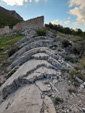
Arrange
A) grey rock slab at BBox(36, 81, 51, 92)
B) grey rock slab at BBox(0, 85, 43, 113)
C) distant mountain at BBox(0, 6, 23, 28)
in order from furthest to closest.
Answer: distant mountain at BBox(0, 6, 23, 28) → grey rock slab at BBox(36, 81, 51, 92) → grey rock slab at BBox(0, 85, 43, 113)

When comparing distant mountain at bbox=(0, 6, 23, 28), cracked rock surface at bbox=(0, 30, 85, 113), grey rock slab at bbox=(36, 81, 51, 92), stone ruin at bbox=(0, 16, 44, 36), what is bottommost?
cracked rock surface at bbox=(0, 30, 85, 113)

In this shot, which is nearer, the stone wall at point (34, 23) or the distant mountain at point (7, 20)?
the stone wall at point (34, 23)

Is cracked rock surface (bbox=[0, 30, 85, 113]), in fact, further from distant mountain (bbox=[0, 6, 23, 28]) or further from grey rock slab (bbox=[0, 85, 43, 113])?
distant mountain (bbox=[0, 6, 23, 28])

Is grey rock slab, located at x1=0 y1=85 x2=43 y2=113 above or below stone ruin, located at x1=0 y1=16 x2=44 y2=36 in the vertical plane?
below

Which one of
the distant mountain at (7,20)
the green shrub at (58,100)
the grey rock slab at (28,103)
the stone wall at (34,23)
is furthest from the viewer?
the distant mountain at (7,20)

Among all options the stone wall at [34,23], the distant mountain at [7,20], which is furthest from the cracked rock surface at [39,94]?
the distant mountain at [7,20]

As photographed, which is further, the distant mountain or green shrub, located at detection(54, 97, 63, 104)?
the distant mountain

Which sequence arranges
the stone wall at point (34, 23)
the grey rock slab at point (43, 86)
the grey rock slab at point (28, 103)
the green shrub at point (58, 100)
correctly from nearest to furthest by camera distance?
the grey rock slab at point (28, 103) < the green shrub at point (58, 100) < the grey rock slab at point (43, 86) < the stone wall at point (34, 23)

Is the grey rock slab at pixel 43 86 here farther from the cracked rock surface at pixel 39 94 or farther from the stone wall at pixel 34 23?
the stone wall at pixel 34 23

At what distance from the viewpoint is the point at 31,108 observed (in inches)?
100.0

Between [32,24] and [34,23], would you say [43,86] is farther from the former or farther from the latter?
[32,24]

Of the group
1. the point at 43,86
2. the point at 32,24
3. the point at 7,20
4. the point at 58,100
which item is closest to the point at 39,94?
the point at 43,86

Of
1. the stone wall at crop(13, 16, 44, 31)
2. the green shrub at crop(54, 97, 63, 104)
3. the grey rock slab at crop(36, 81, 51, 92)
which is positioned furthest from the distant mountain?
the green shrub at crop(54, 97, 63, 104)

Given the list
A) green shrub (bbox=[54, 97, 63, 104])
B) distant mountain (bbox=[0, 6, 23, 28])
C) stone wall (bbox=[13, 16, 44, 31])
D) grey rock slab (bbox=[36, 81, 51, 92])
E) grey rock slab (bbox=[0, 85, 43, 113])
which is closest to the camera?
grey rock slab (bbox=[0, 85, 43, 113])
